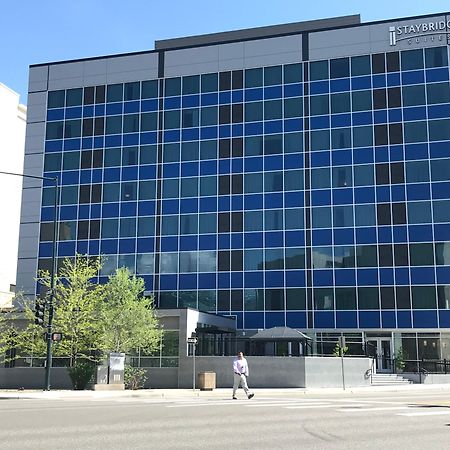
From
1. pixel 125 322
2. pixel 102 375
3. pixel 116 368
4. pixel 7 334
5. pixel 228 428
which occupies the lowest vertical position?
pixel 228 428

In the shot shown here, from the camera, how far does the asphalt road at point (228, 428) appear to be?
36.9 feet

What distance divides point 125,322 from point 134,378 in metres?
2.99

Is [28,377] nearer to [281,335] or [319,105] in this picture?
[281,335]

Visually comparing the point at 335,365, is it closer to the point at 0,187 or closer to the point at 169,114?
the point at 169,114

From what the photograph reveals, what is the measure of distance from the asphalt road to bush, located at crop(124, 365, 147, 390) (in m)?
16.0

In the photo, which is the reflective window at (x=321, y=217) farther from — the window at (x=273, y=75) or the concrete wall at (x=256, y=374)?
the concrete wall at (x=256, y=374)

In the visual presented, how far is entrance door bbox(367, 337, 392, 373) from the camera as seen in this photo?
48.6 metres

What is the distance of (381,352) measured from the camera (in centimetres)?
5053

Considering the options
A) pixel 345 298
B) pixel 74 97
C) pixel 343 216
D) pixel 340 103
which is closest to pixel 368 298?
pixel 345 298

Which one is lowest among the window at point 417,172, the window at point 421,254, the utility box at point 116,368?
the utility box at point 116,368

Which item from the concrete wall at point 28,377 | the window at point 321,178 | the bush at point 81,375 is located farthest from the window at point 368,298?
the bush at point 81,375

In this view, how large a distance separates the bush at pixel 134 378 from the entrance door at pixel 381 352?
1855cm

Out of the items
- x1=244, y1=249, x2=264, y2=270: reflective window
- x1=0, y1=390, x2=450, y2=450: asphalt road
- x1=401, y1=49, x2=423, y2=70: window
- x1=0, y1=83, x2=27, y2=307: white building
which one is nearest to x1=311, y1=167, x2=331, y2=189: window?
x1=244, y1=249, x2=264, y2=270: reflective window

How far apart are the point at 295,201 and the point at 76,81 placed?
78.4 feet
